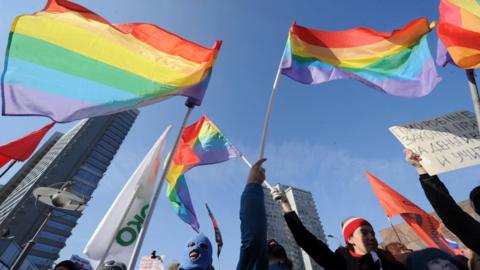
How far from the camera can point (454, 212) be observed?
6.61 feet

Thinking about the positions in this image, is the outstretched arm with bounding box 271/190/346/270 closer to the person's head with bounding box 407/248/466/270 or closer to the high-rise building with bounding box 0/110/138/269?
the person's head with bounding box 407/248/466/270

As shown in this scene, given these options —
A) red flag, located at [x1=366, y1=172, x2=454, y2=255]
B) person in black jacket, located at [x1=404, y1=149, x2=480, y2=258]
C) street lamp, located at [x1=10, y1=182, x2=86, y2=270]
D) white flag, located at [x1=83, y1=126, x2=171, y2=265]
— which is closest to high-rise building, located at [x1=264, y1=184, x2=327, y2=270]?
red flag, located at [x1=366, y1=172, x2=454, y2=255]

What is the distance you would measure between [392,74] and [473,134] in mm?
2127

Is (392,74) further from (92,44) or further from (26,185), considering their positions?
(26,185)

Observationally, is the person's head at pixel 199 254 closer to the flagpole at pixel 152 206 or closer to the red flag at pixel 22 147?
the flagpole at pixel 152 206

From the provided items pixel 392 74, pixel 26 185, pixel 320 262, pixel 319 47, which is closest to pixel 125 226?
pixel 320 262

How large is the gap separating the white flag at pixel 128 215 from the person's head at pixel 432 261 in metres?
3.11

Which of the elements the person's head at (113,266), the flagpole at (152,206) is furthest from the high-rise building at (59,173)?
the flagpole at (152,206)

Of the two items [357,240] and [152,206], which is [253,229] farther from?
[152,206]

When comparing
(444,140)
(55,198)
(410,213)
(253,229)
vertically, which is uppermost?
(410,213)

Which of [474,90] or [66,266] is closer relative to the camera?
[66,266]

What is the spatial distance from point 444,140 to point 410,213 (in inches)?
132

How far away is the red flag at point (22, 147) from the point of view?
5109 millimetres

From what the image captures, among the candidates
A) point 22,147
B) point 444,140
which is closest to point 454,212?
point 444,140
